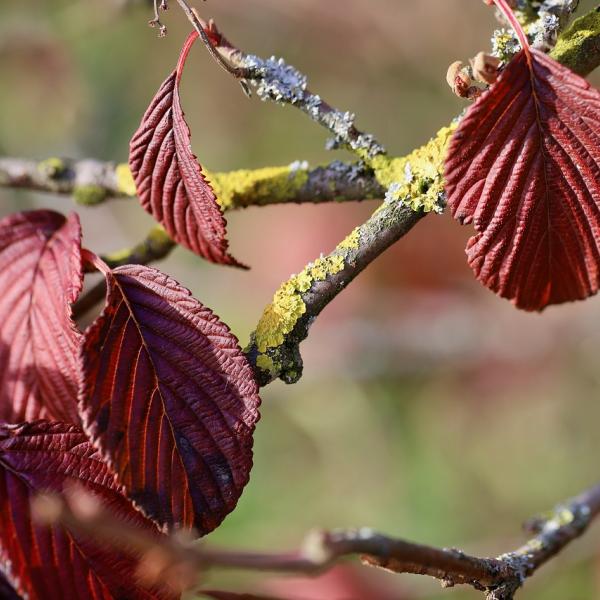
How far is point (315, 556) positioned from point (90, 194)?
3.36ft

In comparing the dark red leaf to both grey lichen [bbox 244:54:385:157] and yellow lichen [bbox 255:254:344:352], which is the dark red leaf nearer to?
yellow lichen [bbox 255:254:344:352]

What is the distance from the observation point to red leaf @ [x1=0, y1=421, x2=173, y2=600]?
28.8 inches

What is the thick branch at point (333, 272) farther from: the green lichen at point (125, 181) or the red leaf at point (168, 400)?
the green lichen at point (125, 181)

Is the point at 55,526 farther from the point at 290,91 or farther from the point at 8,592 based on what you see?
the point at 290,91

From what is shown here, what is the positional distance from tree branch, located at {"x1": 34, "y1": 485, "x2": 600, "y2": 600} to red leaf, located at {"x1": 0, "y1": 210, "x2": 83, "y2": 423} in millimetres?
198

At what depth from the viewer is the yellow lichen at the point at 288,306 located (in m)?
0.87

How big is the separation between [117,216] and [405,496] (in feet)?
6.84

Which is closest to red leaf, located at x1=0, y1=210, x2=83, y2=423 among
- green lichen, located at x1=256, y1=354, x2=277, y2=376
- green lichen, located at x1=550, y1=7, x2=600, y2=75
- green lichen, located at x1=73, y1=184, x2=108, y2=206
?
green lichen, located at x1=256, y1=354, x2=277, y2=376

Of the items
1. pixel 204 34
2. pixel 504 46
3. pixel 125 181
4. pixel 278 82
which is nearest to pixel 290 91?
pixel 278 82

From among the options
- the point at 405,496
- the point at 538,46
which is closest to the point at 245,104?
the point at 405,496

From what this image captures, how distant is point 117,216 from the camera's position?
4.07 meters

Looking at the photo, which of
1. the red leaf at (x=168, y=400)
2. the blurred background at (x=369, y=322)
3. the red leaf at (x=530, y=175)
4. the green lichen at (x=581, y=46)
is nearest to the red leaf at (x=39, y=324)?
the red leaf at (x=168, y=400)

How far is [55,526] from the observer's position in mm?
757

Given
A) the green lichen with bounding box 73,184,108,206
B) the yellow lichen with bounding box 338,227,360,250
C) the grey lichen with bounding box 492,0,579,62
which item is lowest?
the yellow lichen with bounding box 338,227,360,250
